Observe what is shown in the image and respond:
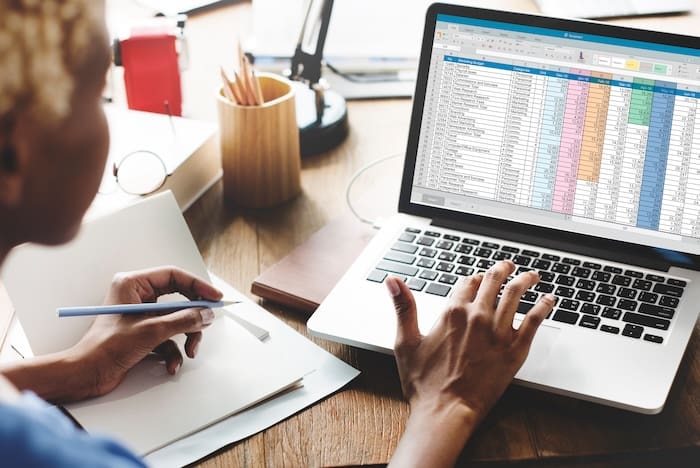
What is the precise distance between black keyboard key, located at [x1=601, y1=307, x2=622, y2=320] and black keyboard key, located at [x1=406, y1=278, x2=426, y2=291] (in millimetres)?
211

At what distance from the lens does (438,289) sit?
39.1 inches

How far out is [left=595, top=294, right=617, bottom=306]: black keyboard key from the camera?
0.96 m

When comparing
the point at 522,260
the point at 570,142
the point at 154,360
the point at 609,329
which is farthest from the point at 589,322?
the point at 154,360

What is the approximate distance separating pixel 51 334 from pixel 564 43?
69cm

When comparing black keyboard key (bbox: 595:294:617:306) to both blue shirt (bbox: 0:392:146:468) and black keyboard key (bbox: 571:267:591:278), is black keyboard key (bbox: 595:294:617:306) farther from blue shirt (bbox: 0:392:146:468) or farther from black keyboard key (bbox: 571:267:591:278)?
blue shirt (bbox: 0:392:146:468)

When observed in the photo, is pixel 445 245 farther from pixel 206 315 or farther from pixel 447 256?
pixel 206 315

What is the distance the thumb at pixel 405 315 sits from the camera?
88cm

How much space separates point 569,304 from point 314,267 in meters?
0.33

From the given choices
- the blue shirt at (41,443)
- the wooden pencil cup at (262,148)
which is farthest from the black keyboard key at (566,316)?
the blue shirt at (41,443)

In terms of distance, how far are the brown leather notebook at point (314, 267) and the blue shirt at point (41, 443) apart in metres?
0.52

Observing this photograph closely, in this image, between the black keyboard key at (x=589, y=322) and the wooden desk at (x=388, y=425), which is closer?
the wooden desk at (x=388, y=425)

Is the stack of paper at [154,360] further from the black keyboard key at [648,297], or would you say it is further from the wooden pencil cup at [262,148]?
the black keyboard key at [648,297]

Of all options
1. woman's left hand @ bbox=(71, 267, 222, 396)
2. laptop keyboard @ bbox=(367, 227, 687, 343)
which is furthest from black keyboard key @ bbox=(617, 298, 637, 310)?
woman's left hand @ bbox=(71, 267, 222, 396)

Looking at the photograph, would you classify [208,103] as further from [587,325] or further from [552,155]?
[587,325]
